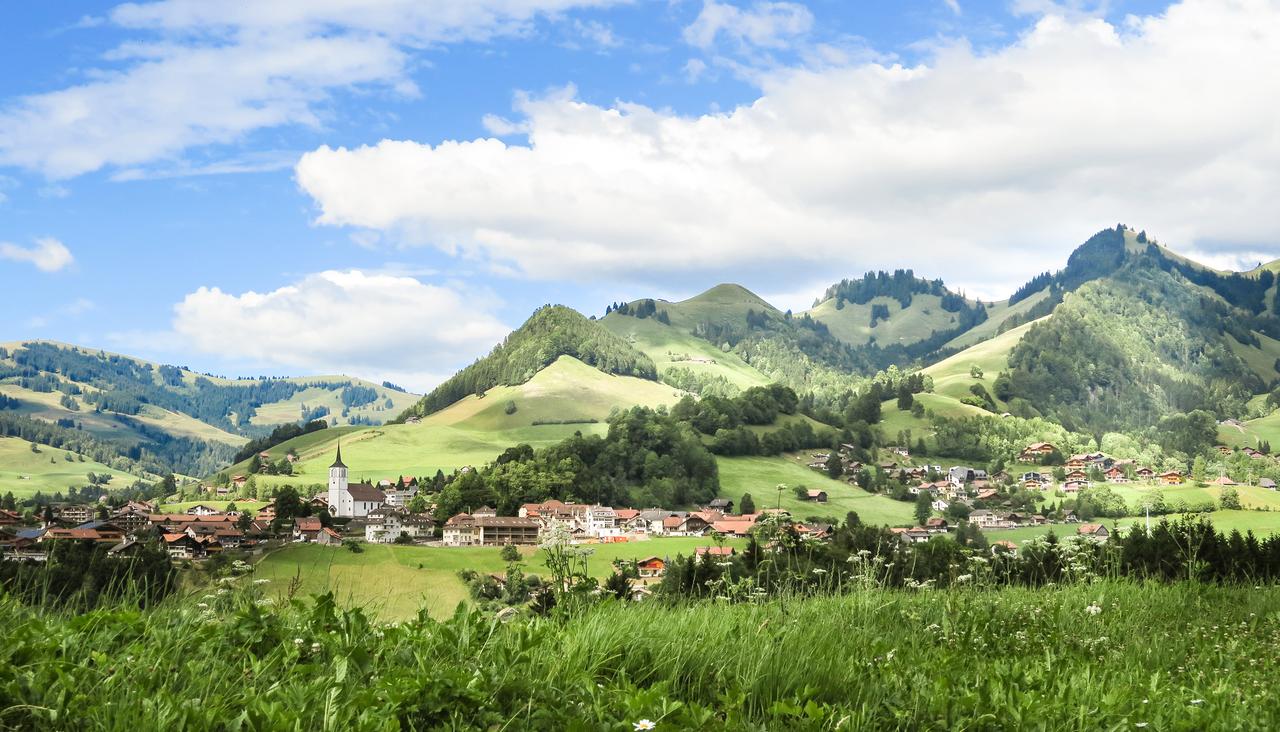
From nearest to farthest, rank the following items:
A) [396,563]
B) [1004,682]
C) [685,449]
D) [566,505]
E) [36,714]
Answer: [36,714] < [1004,682] < [396,563] < [566,505] < [685,449]

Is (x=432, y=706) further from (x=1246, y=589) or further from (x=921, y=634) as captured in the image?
(x=1246, y=589)

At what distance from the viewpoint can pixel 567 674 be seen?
5.06 metres

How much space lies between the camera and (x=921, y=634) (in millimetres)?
7926

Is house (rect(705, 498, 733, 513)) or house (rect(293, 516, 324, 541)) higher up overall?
house (rect(293, 516, 324, 541))

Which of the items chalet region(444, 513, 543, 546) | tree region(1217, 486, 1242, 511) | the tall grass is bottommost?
tree region(1217, 486, 1242, 511)

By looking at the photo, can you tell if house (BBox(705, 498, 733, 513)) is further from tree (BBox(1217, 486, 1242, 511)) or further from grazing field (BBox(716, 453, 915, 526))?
tree (BBox(1217, 486, 1242, 511))

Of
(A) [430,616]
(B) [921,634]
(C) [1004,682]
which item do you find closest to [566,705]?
(A) [430,616]

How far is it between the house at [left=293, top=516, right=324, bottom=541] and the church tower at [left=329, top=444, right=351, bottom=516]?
1113 inches

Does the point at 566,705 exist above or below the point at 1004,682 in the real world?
above

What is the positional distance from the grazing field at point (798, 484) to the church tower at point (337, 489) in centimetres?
6617

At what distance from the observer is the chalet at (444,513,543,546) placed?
125688 millimetres

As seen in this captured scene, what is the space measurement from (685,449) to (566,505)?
32.6 meters

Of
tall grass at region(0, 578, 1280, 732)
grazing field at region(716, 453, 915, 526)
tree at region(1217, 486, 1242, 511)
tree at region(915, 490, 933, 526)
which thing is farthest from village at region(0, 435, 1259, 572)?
tall grass at region(0, 578, 1280, 732)

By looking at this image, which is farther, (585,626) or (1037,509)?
(1037,509)
